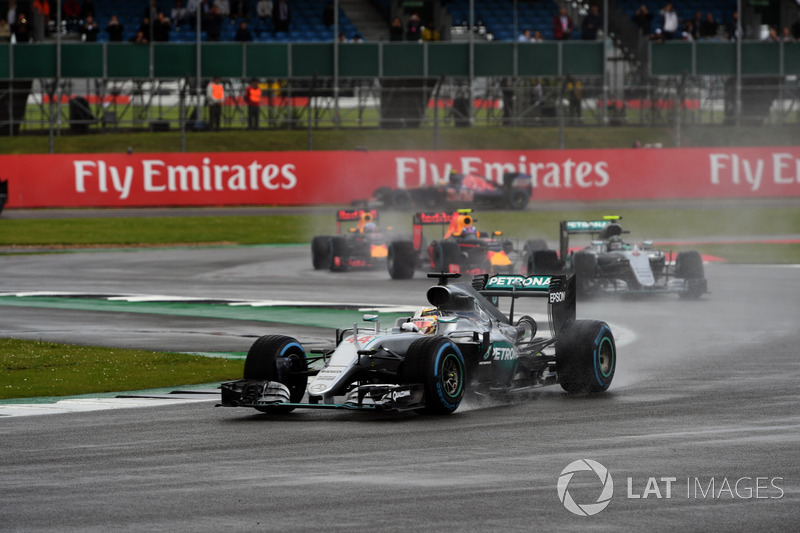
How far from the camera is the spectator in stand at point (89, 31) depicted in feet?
153

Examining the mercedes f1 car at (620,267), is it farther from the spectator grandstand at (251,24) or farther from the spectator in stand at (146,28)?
the spectator grandstand at (251,24)

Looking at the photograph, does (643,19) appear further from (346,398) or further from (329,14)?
(346,398)

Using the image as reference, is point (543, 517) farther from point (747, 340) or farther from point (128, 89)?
point (128, 89)

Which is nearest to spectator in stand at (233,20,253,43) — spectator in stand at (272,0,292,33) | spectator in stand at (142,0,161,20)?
spectator in stand at (272,0,292,33)

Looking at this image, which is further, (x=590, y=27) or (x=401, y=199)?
(x=590, y=27)

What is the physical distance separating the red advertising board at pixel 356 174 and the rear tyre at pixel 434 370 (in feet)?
93.4

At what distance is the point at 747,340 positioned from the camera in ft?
53.9

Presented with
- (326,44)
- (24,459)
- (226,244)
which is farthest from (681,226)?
(24,459)

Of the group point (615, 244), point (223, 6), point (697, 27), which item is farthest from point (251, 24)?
point (615, 244)

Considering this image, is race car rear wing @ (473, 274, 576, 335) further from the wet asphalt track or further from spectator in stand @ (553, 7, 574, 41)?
spectator in stand @ (553, 7, 574, 41)

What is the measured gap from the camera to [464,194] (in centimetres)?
3975

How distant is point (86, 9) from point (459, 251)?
2808 centimetres

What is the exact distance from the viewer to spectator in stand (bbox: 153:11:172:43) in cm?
4650

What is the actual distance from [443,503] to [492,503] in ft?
0.90
